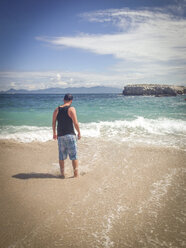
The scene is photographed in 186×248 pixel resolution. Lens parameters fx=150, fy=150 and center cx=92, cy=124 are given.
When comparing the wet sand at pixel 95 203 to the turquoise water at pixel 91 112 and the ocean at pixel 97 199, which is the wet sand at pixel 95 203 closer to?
the ocean at pixel 97 199

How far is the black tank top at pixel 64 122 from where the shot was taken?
369 centimetres

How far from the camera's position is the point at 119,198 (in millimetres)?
3248

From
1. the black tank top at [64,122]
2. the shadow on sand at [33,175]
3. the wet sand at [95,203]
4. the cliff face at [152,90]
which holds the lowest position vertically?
the wet sand at [95,203]

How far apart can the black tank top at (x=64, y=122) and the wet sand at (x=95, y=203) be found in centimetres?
129

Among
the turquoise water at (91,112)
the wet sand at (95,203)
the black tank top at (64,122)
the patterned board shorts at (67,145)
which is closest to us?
the wet sand at (95,203)

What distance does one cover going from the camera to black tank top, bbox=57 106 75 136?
369cm

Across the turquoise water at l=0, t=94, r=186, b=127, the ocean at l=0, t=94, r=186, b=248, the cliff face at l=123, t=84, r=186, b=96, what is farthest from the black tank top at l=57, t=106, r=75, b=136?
the cliff face at l=123, t=84, r=186, b=96

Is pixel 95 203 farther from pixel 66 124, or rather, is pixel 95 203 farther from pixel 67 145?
pixel 66 124

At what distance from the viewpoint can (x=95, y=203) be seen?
308 centimetres

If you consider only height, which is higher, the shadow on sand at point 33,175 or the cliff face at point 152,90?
the cliff face at point 152,90

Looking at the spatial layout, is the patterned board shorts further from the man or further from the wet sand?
the wet sand

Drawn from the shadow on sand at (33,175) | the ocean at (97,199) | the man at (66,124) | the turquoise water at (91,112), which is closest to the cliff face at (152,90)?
the turquoise water at (91,112)

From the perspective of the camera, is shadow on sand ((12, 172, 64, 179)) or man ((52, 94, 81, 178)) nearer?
man ((52, 94, 81, 178))

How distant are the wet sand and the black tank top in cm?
129
